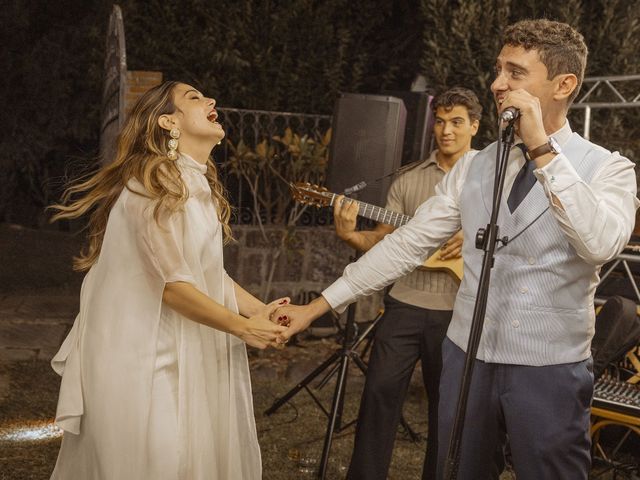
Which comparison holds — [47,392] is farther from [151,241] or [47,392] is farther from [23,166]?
[23,166]

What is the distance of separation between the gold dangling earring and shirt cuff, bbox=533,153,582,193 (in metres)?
1.33

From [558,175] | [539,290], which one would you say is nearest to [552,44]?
[558,175]

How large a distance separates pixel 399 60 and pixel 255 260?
4290 millimetres

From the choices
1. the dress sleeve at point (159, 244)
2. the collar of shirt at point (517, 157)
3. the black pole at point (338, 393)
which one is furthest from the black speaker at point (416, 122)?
the dress sleeve at point (159, 244)

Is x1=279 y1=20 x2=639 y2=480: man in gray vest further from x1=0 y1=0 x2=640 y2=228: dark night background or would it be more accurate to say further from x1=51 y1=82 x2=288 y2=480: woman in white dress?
x1=0 y1=0 x2=640 y2=228: dark night background

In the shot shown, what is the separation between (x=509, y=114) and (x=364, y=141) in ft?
10.2

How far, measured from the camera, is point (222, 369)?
2867 mm

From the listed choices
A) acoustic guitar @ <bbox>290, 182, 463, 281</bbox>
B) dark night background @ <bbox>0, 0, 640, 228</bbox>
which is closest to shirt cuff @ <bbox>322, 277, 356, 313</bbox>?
acoustic guitar @ <bbox>290, 182, 463, 281</bbox>

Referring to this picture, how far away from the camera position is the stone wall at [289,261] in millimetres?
7266

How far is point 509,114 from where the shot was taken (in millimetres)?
2051

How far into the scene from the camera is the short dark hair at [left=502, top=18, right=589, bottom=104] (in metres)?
2.33

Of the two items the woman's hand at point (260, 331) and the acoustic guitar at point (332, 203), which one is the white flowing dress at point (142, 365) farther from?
the acoustic guitar at point (332, 203)

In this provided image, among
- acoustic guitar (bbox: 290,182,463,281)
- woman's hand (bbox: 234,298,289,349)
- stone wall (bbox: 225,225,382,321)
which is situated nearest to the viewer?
woman's hand (bbox: 234,298,289,349)

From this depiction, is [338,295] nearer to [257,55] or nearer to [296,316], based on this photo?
[296,316]
